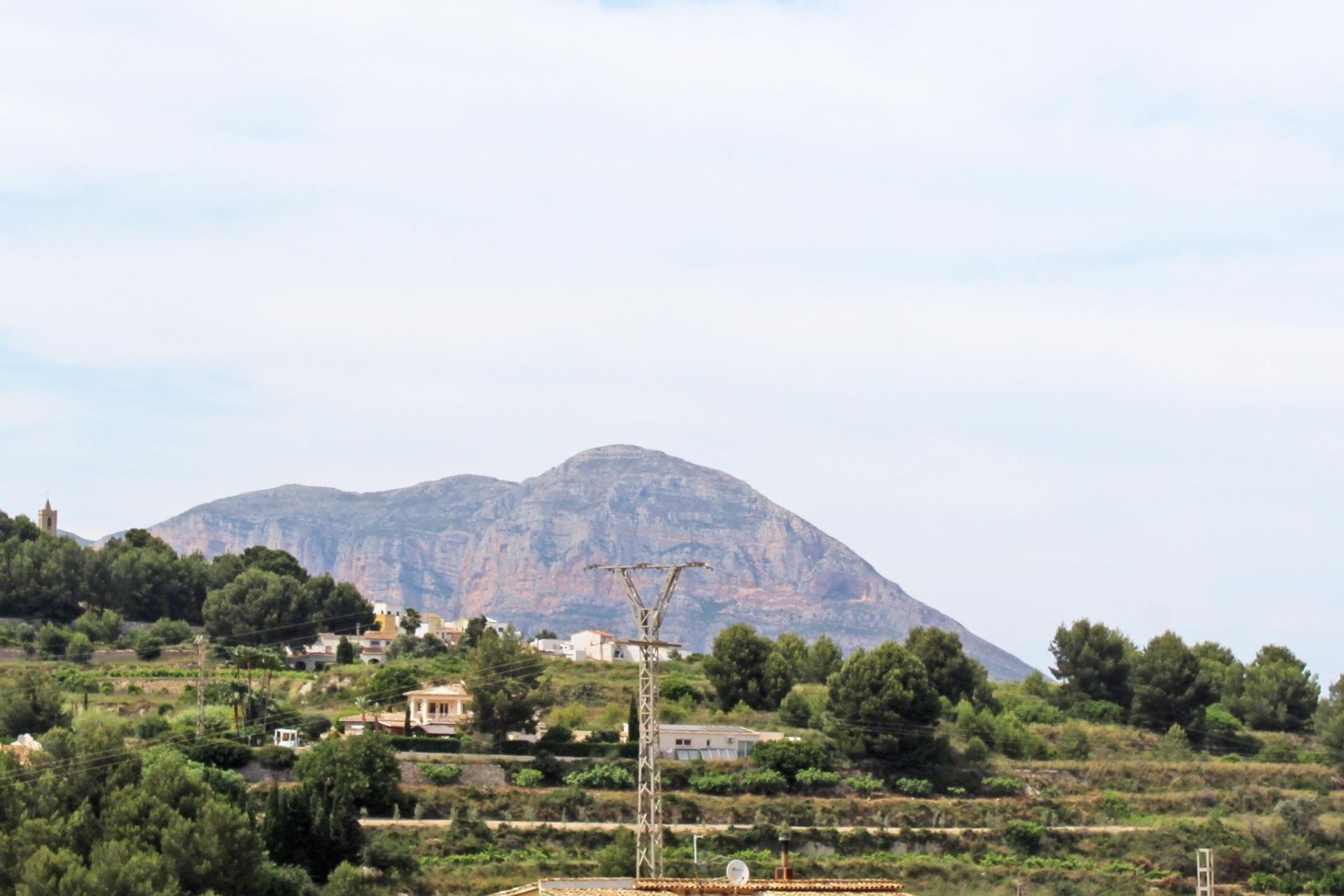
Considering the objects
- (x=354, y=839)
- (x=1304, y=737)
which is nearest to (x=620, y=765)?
(x=354, y=839)

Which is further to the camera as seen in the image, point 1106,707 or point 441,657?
point 441,657

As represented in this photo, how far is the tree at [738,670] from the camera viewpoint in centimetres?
7188

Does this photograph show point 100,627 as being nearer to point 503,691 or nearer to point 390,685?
point 390,685

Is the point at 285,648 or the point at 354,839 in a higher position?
the point at 285,648

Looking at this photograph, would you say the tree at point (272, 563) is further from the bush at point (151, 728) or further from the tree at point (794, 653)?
the bush at point (151, 728)

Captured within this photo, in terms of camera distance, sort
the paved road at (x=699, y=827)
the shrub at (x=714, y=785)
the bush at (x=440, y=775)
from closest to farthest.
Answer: the paved road at (x=699, y=827) < the bush at (x=440, y=775) < the shrub at (x=714, y=785)

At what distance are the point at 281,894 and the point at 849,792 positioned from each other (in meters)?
22.7

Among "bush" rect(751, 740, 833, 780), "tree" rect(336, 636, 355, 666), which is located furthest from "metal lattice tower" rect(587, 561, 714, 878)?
"tree" rect(336, 636, 355, 666)

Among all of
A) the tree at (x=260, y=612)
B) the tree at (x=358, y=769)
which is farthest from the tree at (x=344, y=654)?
the tree at (x=358, y=769)

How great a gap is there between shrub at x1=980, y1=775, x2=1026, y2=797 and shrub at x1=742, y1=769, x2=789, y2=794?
719cm

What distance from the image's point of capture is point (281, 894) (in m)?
41.9

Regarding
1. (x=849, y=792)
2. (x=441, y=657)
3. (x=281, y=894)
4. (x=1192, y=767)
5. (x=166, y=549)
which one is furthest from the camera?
(x=166, y=549)

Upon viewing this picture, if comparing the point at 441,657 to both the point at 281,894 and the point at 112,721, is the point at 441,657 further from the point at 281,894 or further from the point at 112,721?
the point at 281,894

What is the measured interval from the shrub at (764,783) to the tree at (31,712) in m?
21.3
